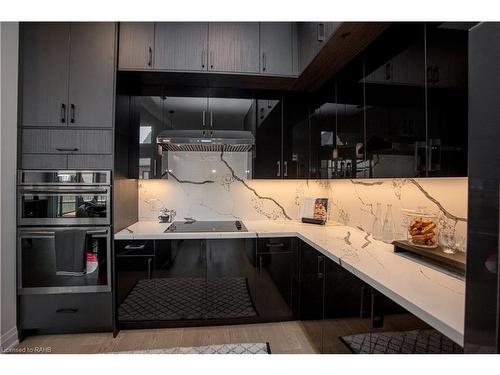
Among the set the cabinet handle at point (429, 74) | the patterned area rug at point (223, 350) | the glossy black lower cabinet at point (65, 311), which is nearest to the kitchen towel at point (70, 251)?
the glossy black lower cabinet at point (65, 311)

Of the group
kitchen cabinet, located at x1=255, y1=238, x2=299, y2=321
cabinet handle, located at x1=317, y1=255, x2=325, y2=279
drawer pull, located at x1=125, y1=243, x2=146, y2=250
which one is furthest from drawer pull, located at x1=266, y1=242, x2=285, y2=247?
drawer pull, located at x1=125, y1=243, x2=146, y2=250

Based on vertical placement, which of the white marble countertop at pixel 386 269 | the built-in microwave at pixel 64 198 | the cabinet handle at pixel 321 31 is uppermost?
the cabinet handle at pixel 321 31

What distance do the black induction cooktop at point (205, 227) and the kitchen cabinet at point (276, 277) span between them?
0.30 metres

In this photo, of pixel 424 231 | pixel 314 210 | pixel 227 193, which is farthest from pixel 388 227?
pixel 227 193

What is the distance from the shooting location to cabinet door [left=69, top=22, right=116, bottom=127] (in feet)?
6.50

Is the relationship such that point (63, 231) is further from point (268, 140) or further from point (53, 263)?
point (268, 140)

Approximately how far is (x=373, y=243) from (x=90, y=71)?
2620 mm

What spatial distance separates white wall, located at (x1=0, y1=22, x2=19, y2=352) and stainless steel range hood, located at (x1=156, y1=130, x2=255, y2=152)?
3.57ft

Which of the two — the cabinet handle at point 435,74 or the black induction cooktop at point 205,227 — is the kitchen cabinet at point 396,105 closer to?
the cabinet handle at point 435,74

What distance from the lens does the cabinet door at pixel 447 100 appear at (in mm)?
1021

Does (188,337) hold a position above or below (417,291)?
below

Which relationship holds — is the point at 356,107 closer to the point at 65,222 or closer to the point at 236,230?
the point at 236,230

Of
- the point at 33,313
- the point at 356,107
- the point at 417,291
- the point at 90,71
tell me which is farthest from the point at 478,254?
the point at 33,313

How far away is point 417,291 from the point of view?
99cm
